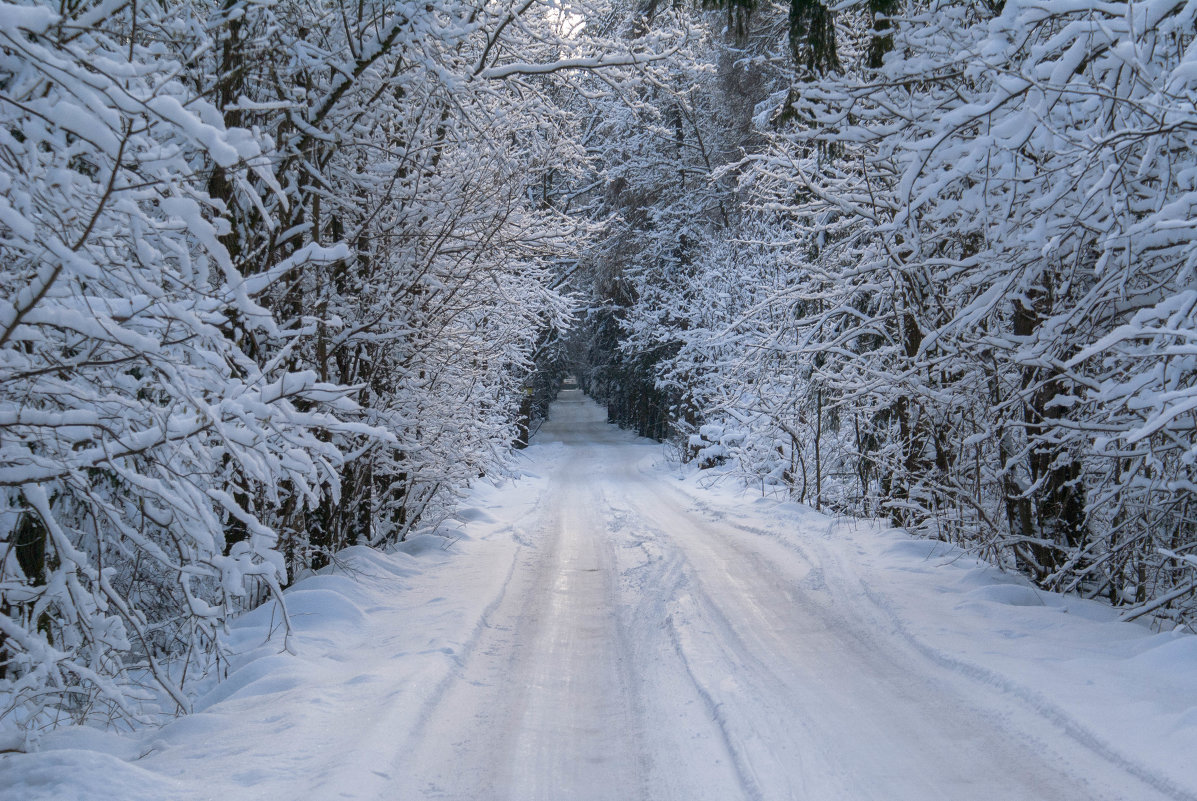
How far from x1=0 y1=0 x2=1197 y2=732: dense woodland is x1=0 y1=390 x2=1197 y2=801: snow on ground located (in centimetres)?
45

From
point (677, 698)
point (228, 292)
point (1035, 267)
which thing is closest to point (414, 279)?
point (228, 292)

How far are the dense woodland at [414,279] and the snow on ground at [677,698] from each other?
45cm

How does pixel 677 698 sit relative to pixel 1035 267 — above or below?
below

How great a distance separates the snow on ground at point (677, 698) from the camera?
356 cm

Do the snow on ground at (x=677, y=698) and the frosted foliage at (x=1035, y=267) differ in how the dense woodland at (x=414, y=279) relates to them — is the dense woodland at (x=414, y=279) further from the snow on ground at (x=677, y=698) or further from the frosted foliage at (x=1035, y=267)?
the snow on ground at (x=677, y=698)

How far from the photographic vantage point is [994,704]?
14.3ft

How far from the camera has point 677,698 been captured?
15.6ft

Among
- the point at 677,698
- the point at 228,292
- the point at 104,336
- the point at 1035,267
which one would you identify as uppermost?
the point at 1035,267

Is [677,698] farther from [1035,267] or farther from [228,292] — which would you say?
[1035,267]

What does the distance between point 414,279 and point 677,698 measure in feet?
15.3

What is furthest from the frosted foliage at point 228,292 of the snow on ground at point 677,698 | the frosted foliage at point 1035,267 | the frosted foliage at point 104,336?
the frosted foliage at point 1035,267

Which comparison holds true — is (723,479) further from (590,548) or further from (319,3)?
(319,3)

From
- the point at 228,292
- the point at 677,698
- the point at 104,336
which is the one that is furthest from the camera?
the point at 677,698

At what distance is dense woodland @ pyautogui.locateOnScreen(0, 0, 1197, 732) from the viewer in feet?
10.7
